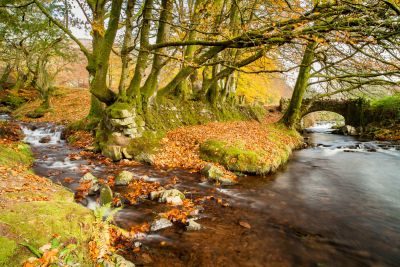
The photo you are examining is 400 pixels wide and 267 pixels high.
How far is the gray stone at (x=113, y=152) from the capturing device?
9.96 m

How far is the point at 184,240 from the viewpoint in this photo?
4918 mm

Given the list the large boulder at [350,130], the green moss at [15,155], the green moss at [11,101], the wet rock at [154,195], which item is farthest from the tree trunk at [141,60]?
the large boulder at [350,130]

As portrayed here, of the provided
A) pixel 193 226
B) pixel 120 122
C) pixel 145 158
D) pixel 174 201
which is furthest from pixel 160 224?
pixel 120 122

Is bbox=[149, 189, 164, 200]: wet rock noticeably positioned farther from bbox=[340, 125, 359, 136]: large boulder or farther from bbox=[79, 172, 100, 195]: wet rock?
bbox=[340, 125, 359, 136]: large boulder

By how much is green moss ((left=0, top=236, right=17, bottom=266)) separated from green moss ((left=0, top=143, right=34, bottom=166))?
4685 mm

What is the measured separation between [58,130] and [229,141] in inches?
382

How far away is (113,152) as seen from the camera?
394 inches

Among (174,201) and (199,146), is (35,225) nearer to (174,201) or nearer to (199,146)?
(174,201)

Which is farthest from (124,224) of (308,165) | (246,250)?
(308,165)

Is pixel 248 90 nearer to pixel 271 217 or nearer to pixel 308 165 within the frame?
pixel 308 165

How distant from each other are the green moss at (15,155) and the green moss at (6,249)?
469cm

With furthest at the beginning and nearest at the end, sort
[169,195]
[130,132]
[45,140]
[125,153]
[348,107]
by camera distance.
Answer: [348,107] < [45,140] < [130,132] < [125,153] < [169,195]

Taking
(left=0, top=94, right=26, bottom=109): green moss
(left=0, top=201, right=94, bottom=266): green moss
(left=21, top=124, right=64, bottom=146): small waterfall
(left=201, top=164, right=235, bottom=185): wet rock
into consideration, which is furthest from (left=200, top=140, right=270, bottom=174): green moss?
(left=0, top=94, right=26, bottom=109): green moss

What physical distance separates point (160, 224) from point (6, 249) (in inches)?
111
